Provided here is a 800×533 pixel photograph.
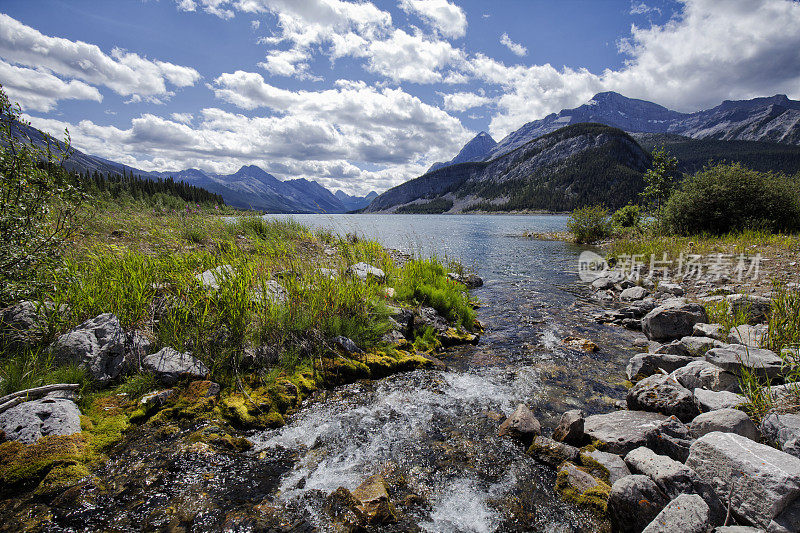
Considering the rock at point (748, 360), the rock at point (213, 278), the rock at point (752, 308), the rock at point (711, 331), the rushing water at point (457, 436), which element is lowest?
the rushing water at point (457, 436)

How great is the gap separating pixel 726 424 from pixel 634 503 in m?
1.91

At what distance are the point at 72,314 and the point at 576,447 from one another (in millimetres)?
7963

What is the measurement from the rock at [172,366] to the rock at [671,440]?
22.1ft

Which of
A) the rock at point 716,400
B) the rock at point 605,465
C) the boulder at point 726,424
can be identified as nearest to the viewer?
the boulder at point 726,424

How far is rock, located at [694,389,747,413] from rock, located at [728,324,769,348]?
235 cm

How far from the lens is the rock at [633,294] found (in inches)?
498

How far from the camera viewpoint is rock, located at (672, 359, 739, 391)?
5.26 metres

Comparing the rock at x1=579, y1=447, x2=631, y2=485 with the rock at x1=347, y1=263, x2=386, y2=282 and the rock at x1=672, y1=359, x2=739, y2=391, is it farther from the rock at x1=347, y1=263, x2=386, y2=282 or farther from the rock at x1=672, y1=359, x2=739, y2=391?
the rock at x1=347, y1=263, x2=386, y2=282

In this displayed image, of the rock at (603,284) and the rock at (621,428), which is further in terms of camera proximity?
the rock at (603,284)

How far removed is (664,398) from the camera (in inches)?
207

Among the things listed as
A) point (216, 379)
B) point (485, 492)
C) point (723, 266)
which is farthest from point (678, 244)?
point (216, 379)

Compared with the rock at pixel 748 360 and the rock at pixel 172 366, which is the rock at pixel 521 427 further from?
the rock at pixel 172 366

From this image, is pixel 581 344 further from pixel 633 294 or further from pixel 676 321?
pixel 633 294

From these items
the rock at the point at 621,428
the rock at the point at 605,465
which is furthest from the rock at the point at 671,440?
the rock at the point at 605,465
